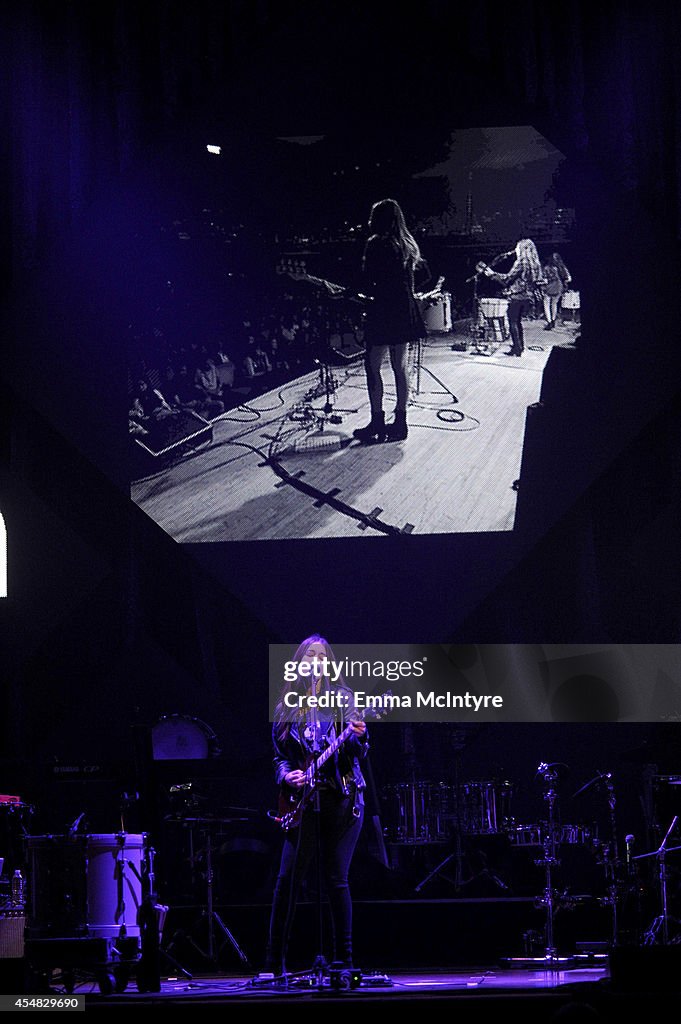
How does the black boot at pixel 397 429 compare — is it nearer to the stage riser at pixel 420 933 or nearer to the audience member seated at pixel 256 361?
the audience member seated at pixel 256 361

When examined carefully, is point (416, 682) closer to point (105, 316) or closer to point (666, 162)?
point (105, 316)

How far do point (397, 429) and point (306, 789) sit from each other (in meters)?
3.55

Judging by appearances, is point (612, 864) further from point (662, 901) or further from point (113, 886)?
point (113, 886)

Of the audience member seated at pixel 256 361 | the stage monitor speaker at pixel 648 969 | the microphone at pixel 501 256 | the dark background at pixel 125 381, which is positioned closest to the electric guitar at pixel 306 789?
the stage monitor speaker at pixel 648 969

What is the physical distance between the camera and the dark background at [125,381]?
30.4ft

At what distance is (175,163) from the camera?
9742 millimetres

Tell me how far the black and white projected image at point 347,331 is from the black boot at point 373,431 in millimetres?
14

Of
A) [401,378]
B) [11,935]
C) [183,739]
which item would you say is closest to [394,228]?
[401,378]

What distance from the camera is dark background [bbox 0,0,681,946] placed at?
30.4 ft

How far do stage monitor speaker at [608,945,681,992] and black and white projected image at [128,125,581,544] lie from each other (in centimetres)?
468

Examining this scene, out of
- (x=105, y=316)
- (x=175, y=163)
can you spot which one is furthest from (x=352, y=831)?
(x=175, y=163)

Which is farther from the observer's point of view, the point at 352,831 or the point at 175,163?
the point at 175,163

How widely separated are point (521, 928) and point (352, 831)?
203cm

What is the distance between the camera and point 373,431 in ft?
31.2
